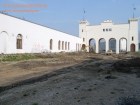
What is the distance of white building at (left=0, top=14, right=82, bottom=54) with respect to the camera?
3147 centimetres

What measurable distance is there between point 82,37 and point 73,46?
19.8 ft

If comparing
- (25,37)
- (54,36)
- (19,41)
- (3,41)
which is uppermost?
(54,36)

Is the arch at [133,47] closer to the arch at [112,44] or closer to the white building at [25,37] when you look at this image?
the arch at [112,44]

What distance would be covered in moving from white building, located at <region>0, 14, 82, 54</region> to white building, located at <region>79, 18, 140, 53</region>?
1443cm

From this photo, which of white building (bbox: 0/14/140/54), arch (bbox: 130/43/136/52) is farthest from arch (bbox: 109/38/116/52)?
arch (bbox: 130/43/136/52)

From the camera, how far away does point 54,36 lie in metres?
48.1

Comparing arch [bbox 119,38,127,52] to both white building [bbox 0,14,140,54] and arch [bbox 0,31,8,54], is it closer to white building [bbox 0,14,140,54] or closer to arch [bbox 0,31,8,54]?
white building [bbox 0,14,140,54]

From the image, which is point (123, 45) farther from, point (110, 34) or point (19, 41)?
point (19, 41)

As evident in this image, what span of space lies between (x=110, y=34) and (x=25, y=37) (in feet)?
99.9

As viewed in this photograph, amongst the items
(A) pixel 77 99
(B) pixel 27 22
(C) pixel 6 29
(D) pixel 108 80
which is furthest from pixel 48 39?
(A) pixel 77 99

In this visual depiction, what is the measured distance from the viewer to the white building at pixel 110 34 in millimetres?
61031

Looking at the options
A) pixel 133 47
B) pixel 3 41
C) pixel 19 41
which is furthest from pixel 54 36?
pixel 133 47

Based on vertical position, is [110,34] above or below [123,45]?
above

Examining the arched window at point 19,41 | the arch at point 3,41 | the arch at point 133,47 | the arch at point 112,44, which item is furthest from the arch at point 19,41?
the arch at point 112,44
